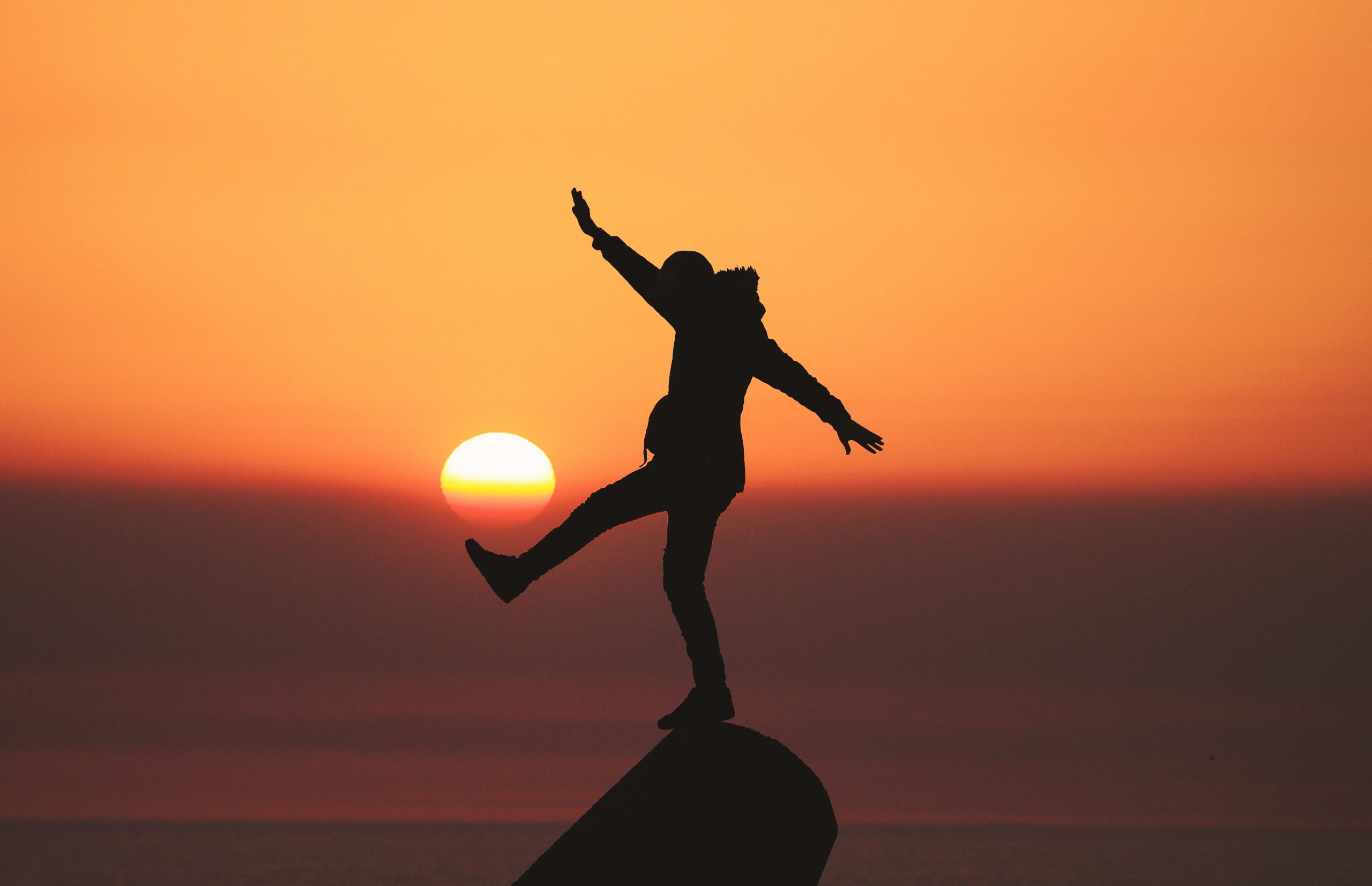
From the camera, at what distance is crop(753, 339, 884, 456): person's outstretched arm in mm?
9047

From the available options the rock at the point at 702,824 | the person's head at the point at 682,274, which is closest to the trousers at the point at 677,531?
Result: the rock at the point at 702,824

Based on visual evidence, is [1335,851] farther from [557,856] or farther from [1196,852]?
[557,856]

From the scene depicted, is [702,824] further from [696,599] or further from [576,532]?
[576,532]

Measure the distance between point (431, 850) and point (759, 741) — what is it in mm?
195834

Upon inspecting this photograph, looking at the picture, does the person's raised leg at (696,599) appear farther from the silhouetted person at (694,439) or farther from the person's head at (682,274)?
the person's head at (682,274)

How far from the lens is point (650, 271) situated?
29.8ft

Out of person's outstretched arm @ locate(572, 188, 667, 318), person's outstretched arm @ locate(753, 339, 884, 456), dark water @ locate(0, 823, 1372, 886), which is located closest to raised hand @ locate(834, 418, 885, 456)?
person's outstretched arm @ locate(753, 339, 884, 456)

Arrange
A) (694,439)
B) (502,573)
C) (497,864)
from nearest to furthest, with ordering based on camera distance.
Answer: (502,573)
(694,439)
(497,864)

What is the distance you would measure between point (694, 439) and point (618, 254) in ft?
5.10

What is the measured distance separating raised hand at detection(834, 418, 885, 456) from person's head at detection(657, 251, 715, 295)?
60.8 inches

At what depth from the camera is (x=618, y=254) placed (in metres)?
9.10

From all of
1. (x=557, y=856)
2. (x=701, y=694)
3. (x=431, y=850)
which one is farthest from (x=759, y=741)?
(x=431, y=850)

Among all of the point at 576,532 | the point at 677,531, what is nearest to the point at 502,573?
the point at 576,532

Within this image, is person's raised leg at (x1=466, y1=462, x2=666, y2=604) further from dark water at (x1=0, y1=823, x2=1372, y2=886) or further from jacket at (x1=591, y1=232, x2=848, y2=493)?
dark water at (x1=0, y1=823, x2=1372, y2=886)
